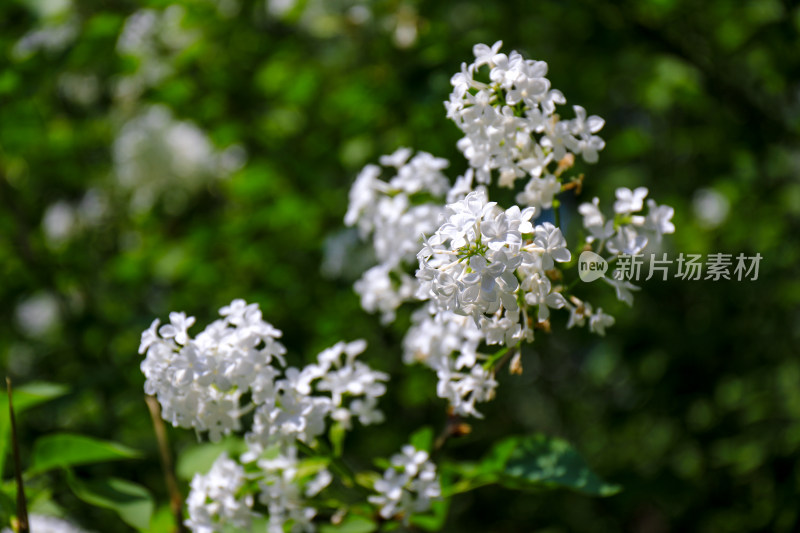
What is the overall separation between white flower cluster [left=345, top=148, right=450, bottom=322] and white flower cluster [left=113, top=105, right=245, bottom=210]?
210cm

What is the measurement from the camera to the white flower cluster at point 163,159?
3.48 metres

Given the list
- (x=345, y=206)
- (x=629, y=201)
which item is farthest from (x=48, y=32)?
(x=629, y=201)

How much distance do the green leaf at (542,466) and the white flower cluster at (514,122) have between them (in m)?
0.43

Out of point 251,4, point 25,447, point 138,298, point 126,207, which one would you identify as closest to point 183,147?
point 126,207

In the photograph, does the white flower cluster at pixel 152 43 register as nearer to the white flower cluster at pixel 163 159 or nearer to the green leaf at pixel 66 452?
the white flower cluster at pixel 163 159

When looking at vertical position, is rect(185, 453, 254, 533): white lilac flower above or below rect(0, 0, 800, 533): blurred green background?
below

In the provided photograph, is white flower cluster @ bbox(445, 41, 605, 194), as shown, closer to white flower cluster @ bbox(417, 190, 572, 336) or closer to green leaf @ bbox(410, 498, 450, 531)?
white flower cluster @ bbox(417, 190, 572, 336)

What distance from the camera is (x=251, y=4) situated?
2.64 metres

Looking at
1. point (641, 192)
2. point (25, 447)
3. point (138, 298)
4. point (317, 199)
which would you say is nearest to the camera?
point (641, 192)

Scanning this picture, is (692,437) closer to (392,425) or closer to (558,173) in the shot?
(392,425)

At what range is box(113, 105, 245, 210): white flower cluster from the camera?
11.4ft

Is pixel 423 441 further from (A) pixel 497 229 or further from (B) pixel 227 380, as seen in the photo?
Answer: (A) pixel 497 229

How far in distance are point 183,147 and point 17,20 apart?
4.64 ft

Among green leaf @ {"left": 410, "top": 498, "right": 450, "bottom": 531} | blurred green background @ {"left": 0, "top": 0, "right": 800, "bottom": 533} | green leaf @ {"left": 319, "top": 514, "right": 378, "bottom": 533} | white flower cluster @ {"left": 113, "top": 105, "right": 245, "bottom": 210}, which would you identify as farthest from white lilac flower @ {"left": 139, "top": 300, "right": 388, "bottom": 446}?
white flower cluster @ {"left": 113, "top": 105, "right": 245, "bottom": 210}
